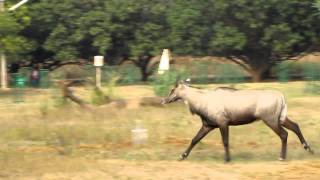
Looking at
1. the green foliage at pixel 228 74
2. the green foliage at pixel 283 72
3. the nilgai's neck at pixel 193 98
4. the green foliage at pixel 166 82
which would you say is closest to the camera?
the nilgai's neck at pixel 193 98

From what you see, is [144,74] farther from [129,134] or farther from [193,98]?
[193,98]

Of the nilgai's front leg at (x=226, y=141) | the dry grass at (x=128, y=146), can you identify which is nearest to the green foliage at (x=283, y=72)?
Answer: the dry grass at (x=128, y=146)

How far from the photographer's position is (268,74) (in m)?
31.3

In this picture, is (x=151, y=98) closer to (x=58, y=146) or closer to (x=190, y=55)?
(x=58, y=146)

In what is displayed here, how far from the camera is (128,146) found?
484 inches

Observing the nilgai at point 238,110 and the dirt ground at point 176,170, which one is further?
the nilgai at point 238,110

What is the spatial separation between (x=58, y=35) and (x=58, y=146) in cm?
1764

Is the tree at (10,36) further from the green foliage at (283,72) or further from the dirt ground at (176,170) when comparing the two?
the dirt ground at (176,170)

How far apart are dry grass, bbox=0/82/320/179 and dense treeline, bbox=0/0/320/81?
432 inches

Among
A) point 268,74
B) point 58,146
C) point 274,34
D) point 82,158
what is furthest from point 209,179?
point 268,74

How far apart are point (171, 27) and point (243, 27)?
3.22 m

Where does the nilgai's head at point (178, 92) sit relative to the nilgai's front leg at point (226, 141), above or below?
above

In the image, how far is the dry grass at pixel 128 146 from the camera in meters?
9.59

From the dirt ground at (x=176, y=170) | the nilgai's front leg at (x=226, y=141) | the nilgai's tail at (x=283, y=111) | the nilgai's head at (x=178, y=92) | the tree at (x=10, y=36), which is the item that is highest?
the tree at (x=10, y=36)
